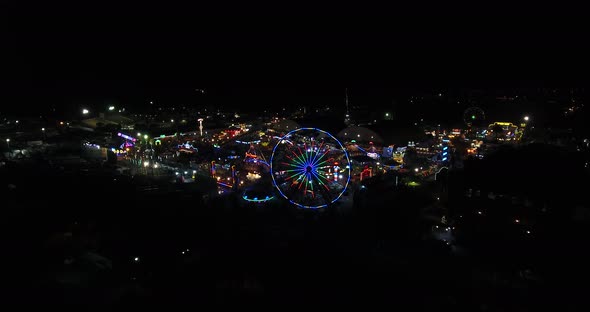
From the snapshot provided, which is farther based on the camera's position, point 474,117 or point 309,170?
point 474,117

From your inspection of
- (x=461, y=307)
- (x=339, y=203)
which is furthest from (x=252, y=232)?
(x=461, y=307)

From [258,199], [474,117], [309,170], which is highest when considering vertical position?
[474,117]

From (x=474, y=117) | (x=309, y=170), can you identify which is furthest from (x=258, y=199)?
(x=474, y=117)

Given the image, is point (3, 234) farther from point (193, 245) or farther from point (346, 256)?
point (346, 256)

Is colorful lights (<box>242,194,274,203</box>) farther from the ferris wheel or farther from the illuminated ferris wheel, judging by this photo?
the ferris wheel

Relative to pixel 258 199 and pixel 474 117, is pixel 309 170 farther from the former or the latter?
pixel 474 117

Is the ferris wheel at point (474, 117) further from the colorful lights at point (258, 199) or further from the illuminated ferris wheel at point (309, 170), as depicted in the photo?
the colorful lights at point (258, 199)

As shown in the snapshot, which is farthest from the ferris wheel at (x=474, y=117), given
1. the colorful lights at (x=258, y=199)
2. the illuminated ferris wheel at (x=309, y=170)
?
the colorful lights at (x=258, y=199)

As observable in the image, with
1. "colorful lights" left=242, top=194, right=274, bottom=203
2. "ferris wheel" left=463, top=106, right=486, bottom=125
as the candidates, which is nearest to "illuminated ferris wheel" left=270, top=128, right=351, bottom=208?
"colorful lights" left=242, top=194, right=274, bottom=203

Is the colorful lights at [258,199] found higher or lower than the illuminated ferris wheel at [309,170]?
lower
